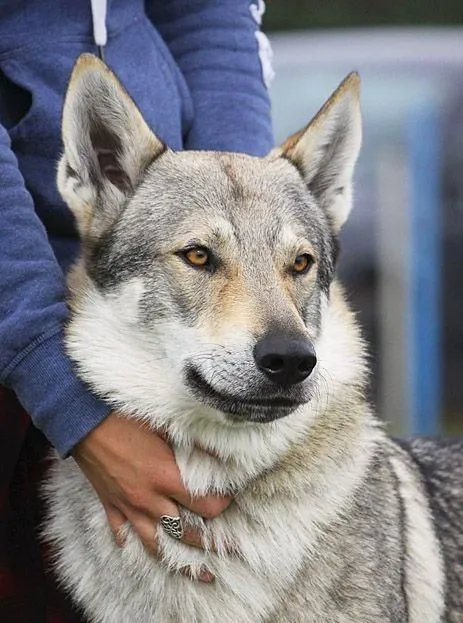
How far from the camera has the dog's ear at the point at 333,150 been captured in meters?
3.84

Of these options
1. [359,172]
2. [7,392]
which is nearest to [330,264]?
[7,392]

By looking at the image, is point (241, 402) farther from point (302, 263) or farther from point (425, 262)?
point (425, 262)

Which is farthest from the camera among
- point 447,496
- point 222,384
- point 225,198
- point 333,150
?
point 447,496

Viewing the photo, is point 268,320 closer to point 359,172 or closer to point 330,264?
point 330,264

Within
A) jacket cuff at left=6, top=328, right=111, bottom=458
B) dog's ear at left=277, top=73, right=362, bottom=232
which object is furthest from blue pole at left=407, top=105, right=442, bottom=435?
jacket cuff at left=6, top=328, right=111, bottom=458

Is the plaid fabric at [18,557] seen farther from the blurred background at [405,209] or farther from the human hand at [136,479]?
the blurred background at [405,209]

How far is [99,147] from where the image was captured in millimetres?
3746

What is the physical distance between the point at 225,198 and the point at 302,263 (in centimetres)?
28

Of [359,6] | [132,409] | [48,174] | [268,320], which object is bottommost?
[132,409]

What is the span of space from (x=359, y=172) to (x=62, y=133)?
6.58 meters

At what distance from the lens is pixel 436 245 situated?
9.99 m

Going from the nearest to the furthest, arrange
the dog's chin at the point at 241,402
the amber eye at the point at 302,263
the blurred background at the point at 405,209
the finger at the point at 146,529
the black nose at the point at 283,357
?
the black nose at the point at 283,357
the dog's chin at the point at 241,402
the finger at the point at 146,529
the amber eye at the point at 302,263
the blurred background at the point at 405,209

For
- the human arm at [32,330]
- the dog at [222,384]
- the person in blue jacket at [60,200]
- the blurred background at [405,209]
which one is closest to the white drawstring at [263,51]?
the person in blue jacket at [60,200]

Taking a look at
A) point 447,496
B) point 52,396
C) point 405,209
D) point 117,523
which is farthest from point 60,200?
point 405,209
